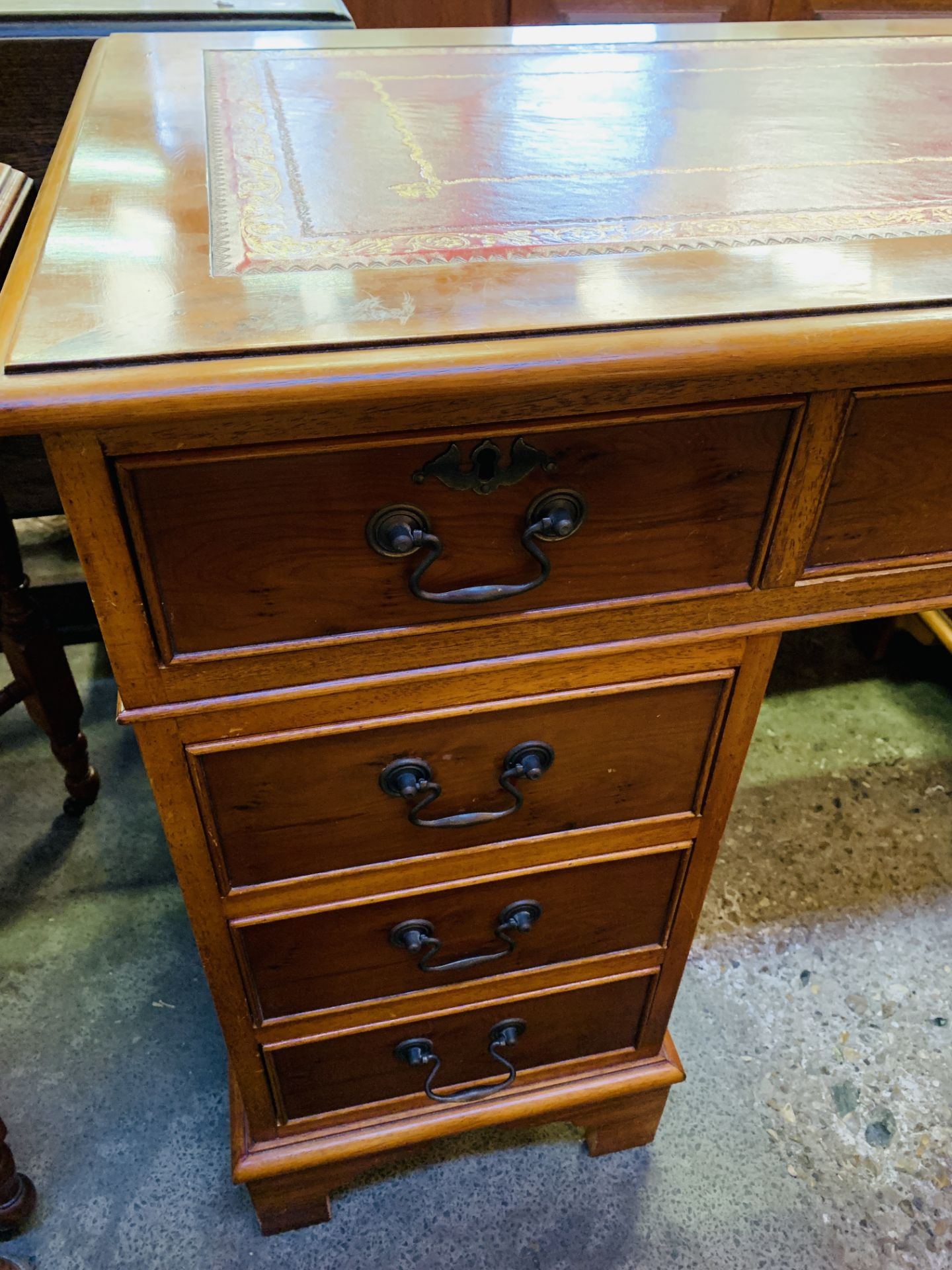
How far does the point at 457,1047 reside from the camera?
0.90 meters

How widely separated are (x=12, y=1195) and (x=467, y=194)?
1.05 metres

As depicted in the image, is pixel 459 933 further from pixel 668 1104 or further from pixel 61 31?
pixel 61 31

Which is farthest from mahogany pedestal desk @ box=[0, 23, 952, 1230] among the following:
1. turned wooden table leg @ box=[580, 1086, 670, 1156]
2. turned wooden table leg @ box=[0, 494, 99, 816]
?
turned wooden table leg @ box=[0, 494, 99, 816]

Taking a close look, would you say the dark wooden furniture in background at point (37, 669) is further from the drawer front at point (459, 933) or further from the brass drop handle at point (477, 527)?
the brass drop handle at point (477, 527)

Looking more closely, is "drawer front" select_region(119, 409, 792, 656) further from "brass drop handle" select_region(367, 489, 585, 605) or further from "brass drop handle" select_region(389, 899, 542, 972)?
"brass drop handle" select_region(389, 899, 542, 972)

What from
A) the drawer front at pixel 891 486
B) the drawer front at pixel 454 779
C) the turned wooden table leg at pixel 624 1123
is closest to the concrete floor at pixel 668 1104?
the turned wooden table leg at pixel 624 1123

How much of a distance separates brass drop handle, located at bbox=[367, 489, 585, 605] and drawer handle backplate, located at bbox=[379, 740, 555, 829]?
0.16 m

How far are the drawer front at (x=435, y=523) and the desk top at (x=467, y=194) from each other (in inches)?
2.6

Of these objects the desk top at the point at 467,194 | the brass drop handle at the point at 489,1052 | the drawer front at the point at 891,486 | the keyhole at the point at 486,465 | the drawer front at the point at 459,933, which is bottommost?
the brass drop handle at the point at 489,1052

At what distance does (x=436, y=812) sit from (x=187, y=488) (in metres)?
0.33

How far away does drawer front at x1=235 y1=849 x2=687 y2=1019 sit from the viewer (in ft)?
2.47

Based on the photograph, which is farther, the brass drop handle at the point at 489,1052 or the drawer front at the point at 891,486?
the brass drop handle at the point at 489,1052

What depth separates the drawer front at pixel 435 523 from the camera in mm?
495

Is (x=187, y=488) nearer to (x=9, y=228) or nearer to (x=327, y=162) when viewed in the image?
(x=327, y=162)
